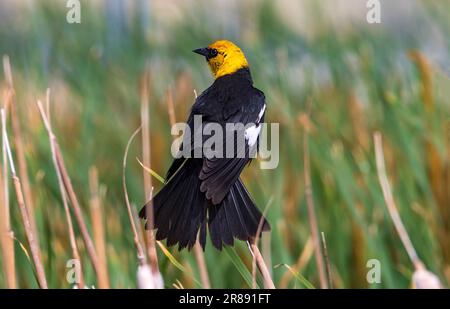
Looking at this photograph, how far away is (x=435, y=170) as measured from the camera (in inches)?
75.8

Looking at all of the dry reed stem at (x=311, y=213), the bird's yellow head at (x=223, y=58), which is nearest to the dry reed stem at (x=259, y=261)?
the dry reed stem at (x=311, y=213)

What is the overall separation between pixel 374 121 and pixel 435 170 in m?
0.27

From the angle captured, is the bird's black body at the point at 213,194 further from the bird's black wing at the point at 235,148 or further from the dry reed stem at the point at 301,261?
the dry reed stem at the point at 301,261

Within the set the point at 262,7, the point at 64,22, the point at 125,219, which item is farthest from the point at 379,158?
the point at 64,22

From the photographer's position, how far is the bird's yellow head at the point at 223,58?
1044 millimetres

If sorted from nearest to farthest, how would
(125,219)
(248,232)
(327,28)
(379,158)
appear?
1. (248,232)
2. (379,158)
3. (125,219)
4. (327,28)

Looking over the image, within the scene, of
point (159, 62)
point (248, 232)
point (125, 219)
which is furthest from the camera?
point (159, 62)

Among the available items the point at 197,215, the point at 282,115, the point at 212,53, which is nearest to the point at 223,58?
the point at 212,53

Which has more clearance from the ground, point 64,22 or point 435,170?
point 64,22

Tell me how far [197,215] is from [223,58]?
295 mm

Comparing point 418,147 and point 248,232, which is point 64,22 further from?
point 248,232

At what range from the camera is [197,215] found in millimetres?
850

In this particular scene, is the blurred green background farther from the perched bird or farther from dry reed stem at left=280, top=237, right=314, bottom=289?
the perched bird

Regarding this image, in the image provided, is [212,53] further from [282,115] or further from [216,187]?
[282,115]
